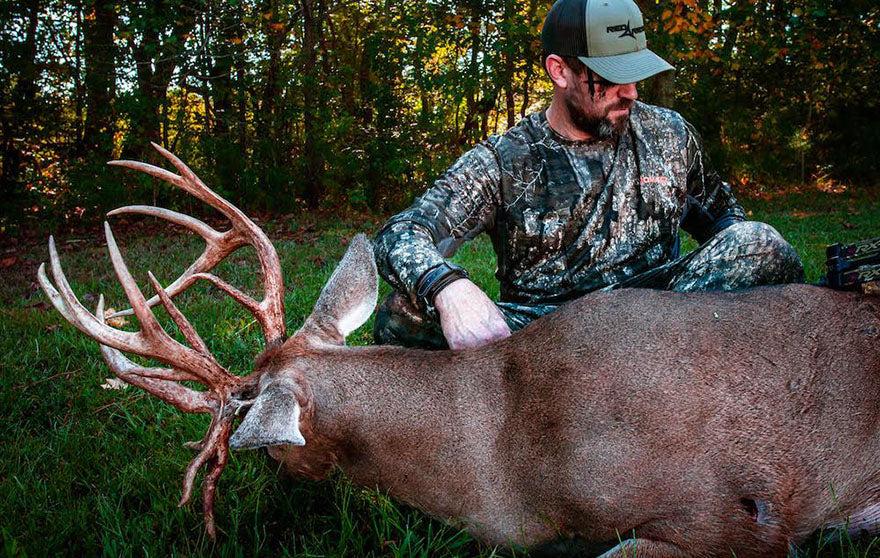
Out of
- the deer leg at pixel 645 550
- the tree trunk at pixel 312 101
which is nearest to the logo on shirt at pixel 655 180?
the deer leg at pixel 645 550

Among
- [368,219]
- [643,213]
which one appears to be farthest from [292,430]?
[368,219]

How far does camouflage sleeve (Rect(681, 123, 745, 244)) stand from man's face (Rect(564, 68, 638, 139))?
1.43 ft

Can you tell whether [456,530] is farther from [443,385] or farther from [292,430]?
[292,430]

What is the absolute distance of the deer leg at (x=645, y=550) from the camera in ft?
6.81

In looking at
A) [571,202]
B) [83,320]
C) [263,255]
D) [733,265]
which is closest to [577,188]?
[571,202]

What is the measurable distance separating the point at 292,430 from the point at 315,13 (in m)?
11.9

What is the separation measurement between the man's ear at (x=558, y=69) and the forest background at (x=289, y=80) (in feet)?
24.2

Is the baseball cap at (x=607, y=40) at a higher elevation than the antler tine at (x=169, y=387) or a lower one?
higher

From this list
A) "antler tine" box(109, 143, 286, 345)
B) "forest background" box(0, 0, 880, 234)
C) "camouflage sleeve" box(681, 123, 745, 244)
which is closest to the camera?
"antler tine" box(109, 143, 286, 345)

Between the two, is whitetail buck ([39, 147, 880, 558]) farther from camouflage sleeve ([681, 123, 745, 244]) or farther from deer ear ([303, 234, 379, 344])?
camouflage sleeve ([681, 123, 745, 244])

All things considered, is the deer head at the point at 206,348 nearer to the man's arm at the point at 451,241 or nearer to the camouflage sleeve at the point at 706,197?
the man's arm at the point at 451,241

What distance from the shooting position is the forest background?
11.1 m

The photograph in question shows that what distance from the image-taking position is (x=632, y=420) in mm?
2209

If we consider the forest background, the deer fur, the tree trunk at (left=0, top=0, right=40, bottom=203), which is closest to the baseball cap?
the deer fur
